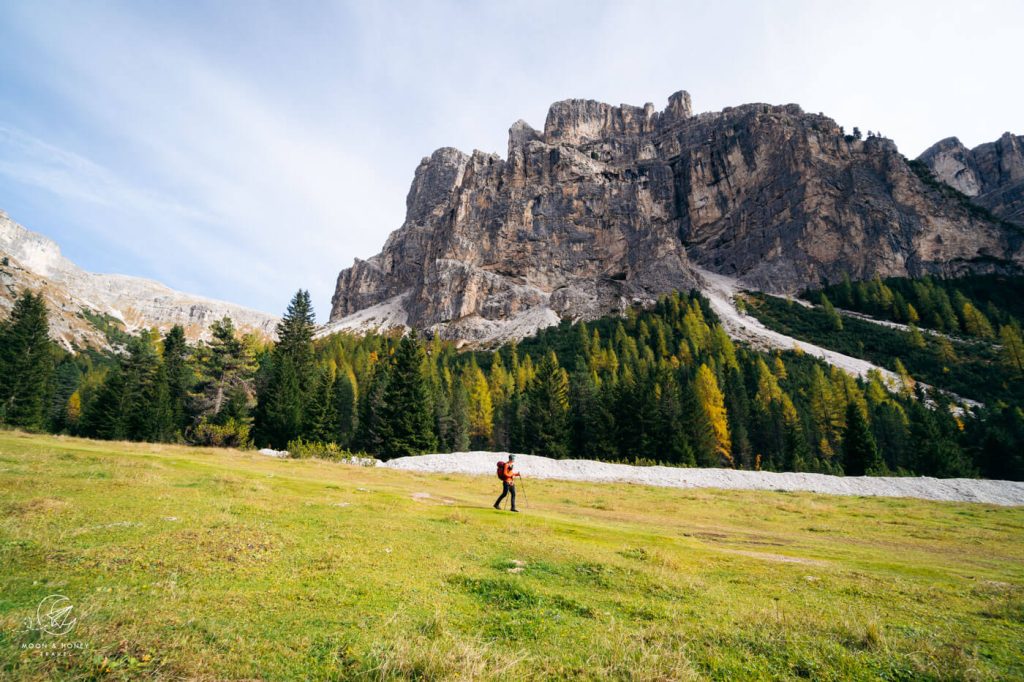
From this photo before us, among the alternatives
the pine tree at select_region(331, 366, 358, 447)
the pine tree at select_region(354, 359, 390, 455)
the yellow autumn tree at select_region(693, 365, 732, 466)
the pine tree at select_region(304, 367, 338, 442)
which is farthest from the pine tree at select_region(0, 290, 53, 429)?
the yellow autumn tree at select_region(693, 365, 732, 466)

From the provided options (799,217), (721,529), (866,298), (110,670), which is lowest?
(721,529)

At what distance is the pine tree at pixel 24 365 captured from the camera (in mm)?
57156

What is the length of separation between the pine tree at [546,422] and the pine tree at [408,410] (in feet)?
55.2

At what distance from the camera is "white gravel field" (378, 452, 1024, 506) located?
40562mm

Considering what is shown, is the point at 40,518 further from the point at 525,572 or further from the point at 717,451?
the point at 717,451

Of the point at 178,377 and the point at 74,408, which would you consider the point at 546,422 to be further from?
the point at 74,408

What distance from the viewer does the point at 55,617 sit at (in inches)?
207

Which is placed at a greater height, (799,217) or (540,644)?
(799,217)

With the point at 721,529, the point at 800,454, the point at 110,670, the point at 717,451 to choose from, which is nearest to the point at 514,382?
the point at 717,451

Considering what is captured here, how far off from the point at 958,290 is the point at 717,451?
14428 centimetres

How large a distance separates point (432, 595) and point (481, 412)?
3181 inches

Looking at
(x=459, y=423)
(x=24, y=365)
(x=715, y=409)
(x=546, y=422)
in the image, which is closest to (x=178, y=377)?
(x=24, y=365)

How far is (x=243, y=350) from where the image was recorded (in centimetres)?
5866

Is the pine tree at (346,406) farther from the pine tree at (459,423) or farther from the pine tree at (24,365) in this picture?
the pine tree at (24,365)
